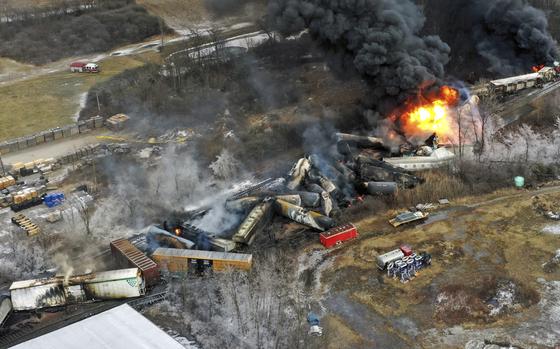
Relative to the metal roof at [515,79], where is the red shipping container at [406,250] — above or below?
below

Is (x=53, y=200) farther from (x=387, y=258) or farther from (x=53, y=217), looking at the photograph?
(x=387, y=258)

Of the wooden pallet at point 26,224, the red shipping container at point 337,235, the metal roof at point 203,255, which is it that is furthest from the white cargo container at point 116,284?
the red shipping container at point 337,235

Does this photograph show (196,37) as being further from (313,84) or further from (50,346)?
(50,346)

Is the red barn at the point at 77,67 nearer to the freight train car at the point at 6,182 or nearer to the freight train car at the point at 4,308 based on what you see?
the freight train car at the point at 6,182

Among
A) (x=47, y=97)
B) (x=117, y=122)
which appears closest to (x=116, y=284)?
(x=117, y=122)

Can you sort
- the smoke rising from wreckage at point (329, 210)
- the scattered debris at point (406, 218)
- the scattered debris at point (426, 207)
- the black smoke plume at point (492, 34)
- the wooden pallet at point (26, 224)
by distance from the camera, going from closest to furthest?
1. the smoke rising from wreckage at point (329, 210)
2. the wooden pallet at point (26, 224)
3. the scattered debris at point (406, 218)
4. the scattered debris at point (426, 207)
5. the black smoke plume at point (492, 34)

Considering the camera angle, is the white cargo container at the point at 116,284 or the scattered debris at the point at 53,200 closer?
the white cargo container at the point at 116,284

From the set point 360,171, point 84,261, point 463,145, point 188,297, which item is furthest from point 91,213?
point 463,145
